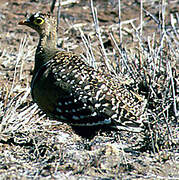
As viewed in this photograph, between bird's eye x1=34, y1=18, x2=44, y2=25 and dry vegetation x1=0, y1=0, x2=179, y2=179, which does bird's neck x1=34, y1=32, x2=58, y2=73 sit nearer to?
bird's eye x1=34, y1=18, x2=44, y2=25

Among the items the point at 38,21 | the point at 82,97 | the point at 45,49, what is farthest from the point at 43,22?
the point at 82,97

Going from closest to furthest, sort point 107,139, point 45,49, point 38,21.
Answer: point 107,139 < point 45,49 < point 38,21

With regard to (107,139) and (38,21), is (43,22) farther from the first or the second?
(107,139)

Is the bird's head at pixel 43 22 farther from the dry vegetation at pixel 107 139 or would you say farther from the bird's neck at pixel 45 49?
the dry vegetation at pixel 107 139

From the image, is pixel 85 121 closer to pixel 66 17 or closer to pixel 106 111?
pixel 106 111

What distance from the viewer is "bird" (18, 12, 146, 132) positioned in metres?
4.13

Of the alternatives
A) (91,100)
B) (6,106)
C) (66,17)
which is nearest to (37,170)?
(91,100)

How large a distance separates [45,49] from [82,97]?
94 cm

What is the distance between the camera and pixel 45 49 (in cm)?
479

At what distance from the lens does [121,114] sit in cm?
413

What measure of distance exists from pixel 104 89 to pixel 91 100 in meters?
0.19

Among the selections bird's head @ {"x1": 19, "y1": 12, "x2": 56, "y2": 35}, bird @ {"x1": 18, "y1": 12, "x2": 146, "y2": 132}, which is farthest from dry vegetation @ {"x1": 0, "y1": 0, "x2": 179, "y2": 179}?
bird's head @ {"x1": 19, "y1": 12, "x2": 56, "y2": 35}

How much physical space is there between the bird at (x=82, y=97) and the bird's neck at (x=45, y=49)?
16cm

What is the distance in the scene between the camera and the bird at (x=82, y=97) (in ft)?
13.5
